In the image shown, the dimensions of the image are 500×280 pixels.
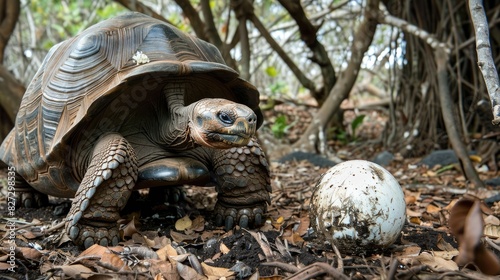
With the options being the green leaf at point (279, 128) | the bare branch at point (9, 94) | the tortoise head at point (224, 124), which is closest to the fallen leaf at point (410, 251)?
the tortoise head at point (224, 124)

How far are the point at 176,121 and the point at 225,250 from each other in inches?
27.8

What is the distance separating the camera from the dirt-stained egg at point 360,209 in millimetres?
1988

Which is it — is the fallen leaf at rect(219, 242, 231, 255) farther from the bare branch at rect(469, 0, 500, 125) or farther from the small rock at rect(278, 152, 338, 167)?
the small rock at rect(278, 152, 338, 167)

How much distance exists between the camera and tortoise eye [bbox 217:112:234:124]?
216cm

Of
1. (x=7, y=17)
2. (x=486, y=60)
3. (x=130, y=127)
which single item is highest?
(x=7, y=17)

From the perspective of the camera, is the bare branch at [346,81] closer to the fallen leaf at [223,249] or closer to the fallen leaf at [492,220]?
the fallen leaf at [492,220]

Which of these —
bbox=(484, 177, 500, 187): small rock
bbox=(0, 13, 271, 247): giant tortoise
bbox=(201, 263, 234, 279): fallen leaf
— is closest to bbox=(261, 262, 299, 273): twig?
bbox=(201, 263, 234, 279): fallen leaf

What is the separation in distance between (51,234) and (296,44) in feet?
23.9

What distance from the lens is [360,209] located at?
1.99 metres

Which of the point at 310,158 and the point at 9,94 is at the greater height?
the point at 9,94

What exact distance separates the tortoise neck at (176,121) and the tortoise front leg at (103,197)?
0.24 meters

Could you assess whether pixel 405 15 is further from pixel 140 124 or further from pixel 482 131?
pixel 140 124

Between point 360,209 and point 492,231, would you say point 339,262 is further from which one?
point 492,231

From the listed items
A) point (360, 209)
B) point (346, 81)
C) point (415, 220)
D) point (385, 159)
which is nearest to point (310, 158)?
point (385, 159)
